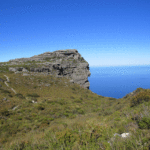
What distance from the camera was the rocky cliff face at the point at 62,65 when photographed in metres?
45.7

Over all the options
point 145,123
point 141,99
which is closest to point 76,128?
point 145,123

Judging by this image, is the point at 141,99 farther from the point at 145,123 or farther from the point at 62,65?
the point at 62,65

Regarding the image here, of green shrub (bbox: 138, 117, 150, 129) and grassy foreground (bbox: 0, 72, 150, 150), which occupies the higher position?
green shrub (bbox: 138, 117, 150, 129)

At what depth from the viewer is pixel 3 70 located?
39.1 meters

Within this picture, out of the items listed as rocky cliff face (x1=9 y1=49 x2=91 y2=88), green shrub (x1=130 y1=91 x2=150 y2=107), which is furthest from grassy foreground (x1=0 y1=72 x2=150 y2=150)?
rocky cliff face (x1=9 y1=49 x2=91 y2=88)

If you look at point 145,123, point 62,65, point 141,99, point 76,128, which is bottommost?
point 76,128

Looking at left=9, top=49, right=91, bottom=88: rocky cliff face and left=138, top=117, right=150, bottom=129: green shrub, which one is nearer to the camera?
left=138, top=117, right=150, bottom=129: green shrub

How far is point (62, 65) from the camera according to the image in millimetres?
51875

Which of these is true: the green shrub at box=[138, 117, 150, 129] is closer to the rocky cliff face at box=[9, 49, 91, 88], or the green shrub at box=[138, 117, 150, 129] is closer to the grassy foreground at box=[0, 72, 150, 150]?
Result: the grassy foreground at box=[0, 72, 150, 150]

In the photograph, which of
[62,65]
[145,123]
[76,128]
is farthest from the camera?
[62,65]

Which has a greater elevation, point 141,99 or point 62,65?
point 62,65

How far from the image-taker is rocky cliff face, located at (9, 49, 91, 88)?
45.7 meters

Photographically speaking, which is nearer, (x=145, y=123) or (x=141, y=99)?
(x=145, y=123)

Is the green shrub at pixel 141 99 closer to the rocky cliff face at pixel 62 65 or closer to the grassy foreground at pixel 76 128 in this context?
the grassy foreground at pixel 76 128
